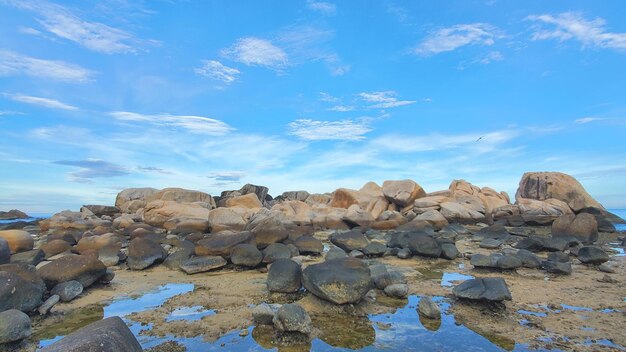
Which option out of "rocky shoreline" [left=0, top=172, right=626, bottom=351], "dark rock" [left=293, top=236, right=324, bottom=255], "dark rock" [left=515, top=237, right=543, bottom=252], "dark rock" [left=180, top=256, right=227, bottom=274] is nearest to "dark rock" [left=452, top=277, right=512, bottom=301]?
"rocky shoreline" [left=0, top=172, right=626, bottom=351]

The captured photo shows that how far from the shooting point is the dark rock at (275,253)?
9891 mm

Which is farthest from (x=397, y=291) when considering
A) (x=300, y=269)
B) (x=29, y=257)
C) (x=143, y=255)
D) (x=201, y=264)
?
(x=29, y=257)

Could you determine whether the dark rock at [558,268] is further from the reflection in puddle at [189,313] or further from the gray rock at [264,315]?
the reflection in puddle at [189,313]

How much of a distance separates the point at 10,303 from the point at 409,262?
28.2 ft

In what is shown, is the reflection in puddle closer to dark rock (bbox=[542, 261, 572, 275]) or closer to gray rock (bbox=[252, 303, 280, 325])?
gray rock (bbox=[252, 303, 280, 325])

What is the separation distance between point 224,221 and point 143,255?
31.5 feet

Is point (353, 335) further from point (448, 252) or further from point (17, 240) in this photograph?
point (17, 240)

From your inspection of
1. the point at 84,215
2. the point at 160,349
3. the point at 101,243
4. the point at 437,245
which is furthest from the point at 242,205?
the point at 160,349

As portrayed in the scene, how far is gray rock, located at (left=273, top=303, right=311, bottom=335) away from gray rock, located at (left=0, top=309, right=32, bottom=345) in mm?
3158

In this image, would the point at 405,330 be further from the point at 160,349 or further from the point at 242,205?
the point at 242,205

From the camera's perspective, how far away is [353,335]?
17.0 feet

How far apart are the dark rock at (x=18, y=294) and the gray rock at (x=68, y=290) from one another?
0.54 meters

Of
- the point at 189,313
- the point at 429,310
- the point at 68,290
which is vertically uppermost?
the point at 429,310

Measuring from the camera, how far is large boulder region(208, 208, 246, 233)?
19.5m
